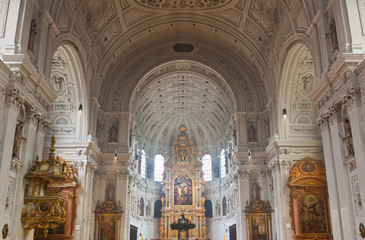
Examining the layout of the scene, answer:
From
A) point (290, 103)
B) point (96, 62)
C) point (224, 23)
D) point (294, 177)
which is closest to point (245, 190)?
point (294, 177)

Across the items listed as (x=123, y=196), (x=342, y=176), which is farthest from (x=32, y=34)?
(x=123, y=196)

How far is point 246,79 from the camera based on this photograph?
2669 cm

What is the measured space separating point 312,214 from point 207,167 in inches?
872

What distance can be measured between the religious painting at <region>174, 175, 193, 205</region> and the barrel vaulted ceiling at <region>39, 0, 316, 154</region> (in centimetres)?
925

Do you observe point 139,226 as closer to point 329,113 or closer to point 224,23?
point 224,23

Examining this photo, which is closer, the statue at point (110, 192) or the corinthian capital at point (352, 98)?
the corinthian capital at point (352, 98)

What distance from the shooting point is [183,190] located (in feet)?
125

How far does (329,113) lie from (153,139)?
2873cm

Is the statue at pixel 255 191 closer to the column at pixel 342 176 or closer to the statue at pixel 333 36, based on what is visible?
the column at pixel 342 176

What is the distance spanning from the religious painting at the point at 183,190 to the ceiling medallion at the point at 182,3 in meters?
20.2

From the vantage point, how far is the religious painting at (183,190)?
37719 mm

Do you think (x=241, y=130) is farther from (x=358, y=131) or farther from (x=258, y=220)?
(x=358, y=131)

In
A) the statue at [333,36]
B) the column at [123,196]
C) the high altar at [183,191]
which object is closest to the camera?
the statue at [333,36]

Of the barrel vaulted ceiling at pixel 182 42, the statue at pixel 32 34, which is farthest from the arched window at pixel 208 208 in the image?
the statue at pixel 32 34
